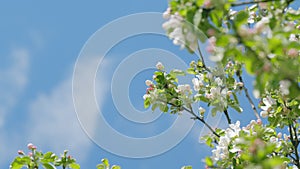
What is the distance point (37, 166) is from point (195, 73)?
1.56m

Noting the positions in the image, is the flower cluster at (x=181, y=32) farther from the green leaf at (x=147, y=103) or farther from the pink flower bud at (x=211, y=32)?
the green leaf at (x=147, y=103)

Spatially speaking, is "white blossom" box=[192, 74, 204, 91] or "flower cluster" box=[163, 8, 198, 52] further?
"white blossom" box=[192, 74, 204, 91]

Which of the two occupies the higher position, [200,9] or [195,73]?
[195,73]

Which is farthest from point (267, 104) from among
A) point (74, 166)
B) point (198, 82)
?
point (74, 166)

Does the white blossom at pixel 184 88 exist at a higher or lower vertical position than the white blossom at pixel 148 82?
lower

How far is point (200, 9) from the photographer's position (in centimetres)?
173

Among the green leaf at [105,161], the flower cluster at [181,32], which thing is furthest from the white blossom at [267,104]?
the flower cluster at [181,32]

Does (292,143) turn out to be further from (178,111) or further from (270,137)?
(178,111)

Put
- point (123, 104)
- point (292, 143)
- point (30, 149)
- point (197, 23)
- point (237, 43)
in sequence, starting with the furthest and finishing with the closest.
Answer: point (123, 104)
point (292, 143)
point (30, 149)
point (197, 23)
point (237, 43)

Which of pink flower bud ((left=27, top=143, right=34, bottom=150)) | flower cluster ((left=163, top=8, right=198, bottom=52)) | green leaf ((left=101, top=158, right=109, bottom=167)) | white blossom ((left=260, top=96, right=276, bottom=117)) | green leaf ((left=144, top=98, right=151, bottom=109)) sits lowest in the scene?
flower cluster ((left=163, top=8, right=198, bottom=52))

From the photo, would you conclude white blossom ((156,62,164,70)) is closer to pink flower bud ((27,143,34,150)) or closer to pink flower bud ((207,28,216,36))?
pink flower bud ((27,143,34,150))

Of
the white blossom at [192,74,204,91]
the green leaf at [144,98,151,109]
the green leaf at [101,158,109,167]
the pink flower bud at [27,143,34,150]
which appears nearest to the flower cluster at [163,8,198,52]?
the pink flower bud at [27,143,34,150]

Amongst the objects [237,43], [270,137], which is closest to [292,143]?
[270,137]

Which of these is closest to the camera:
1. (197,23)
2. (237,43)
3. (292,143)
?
(237,43)
